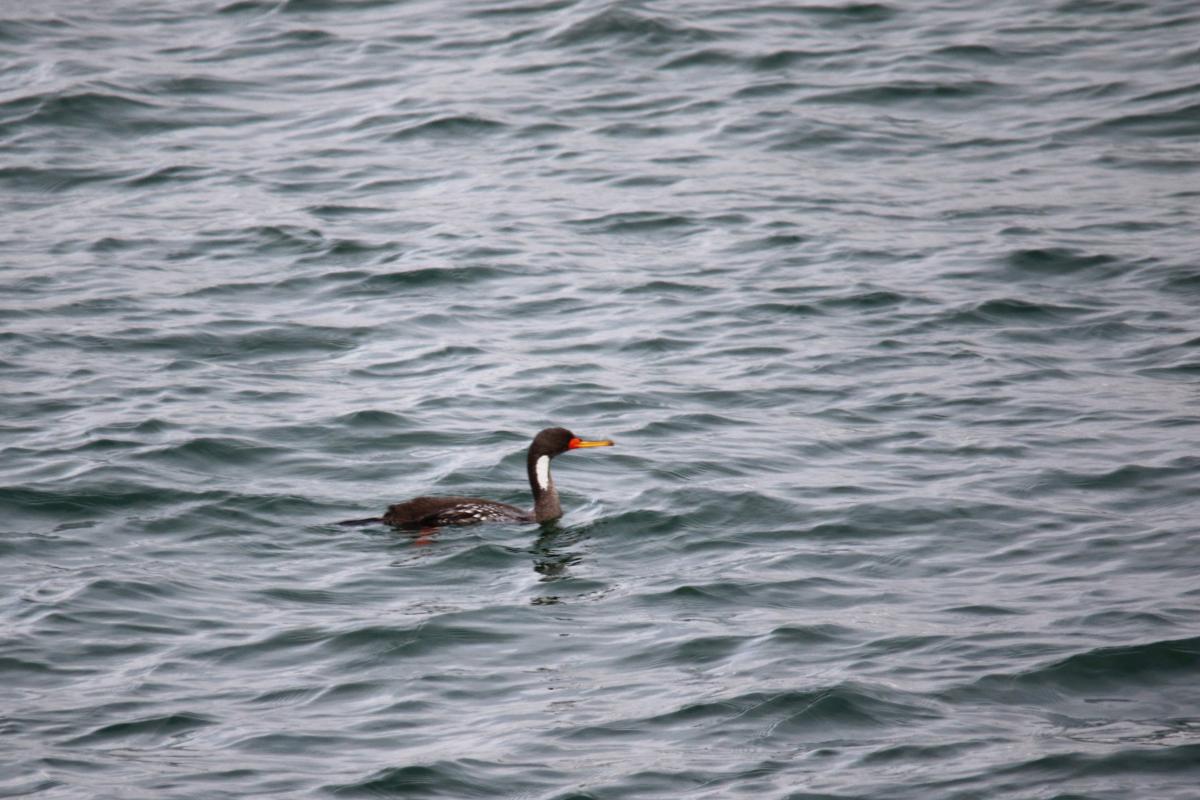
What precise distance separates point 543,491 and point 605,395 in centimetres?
228

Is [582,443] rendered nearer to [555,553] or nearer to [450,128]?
→ [555,553]

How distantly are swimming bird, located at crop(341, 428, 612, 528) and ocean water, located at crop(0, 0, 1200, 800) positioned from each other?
5.0 inches

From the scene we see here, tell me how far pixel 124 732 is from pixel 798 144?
42.9 ft

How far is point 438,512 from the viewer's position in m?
11.6

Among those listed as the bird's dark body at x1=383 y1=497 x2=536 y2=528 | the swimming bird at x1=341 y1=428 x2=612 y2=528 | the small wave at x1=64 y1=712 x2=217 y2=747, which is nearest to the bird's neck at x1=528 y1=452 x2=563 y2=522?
the swimming bird at x1=341 y1=428 x2=612 y2=528

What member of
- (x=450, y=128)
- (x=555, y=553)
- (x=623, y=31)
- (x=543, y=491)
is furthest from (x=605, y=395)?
(x=623, y=31)

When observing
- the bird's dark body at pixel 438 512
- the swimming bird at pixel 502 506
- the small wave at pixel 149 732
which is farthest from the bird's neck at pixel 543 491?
the small wave at pixel 149 732

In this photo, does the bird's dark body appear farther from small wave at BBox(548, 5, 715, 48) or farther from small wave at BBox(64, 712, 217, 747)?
small wave at BBox(548, 5, 715, 48)

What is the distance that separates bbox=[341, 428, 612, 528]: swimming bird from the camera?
38.2 ft

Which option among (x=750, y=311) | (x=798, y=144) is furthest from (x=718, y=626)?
(x=798, y=144)

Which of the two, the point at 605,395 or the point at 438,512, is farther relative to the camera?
the point at 605,395

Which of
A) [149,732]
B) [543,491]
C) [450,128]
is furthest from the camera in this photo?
[450,128]

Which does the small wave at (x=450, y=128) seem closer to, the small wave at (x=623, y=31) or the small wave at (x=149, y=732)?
the small wave at (x=623, y=31)

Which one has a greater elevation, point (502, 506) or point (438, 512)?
point (438, 512)
